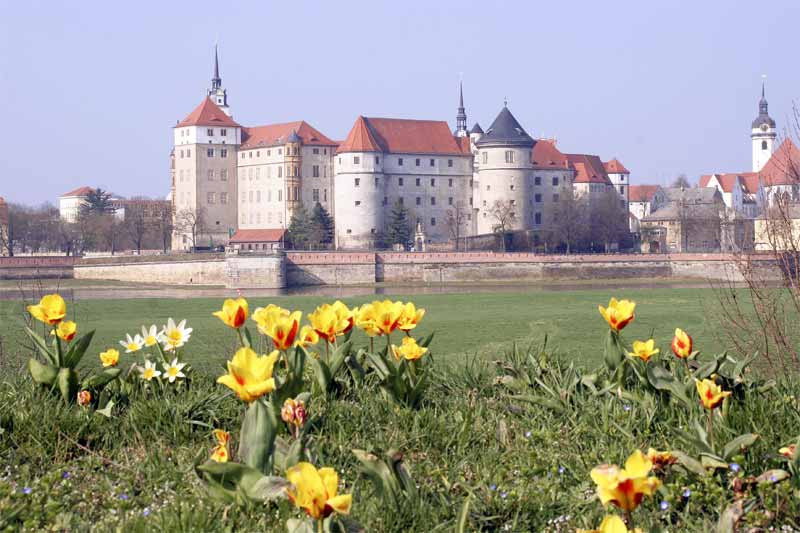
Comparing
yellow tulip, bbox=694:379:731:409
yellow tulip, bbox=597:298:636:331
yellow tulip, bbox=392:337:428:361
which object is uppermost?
yellow tulip, bbox=597:298:636:331

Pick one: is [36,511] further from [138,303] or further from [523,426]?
A: [138,303]

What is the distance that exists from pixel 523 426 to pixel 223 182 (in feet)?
288

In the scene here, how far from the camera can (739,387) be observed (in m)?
5.33

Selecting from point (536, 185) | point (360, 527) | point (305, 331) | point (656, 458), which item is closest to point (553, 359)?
point (305, 331)

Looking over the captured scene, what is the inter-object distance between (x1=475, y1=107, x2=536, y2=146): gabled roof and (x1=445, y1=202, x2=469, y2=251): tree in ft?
21.8

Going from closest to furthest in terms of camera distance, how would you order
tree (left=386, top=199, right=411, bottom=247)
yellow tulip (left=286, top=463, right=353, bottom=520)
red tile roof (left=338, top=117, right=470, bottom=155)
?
yellow tulip (left=286, top=463, right=353, bottom=520) → tree (left=386, top=199, right=411, bottom=247) → red tile roof (left=338, top=117, right=470, bottom=155)

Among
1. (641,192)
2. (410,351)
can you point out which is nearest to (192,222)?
(641,192)

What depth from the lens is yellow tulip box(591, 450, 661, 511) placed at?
2510 millimetres

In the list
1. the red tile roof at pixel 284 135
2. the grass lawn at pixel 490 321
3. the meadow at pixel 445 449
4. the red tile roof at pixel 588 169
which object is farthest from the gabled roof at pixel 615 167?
the meadow at pixel 445 449

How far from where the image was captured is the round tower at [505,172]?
275ft

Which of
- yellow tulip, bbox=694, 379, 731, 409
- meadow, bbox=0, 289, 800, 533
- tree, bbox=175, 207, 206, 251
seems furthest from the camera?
tree, bbox=175, 207, 206, 251

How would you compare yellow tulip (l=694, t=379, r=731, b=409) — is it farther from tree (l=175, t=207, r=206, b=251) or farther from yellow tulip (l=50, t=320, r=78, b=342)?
tree (l=175, t=207, r=206, b=251)

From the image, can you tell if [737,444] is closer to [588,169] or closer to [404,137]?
[404,137]

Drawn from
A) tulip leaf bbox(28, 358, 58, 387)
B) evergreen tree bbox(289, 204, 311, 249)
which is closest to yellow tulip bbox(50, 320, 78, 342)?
tulip leaf bbox(28, 358, 58, 387)
